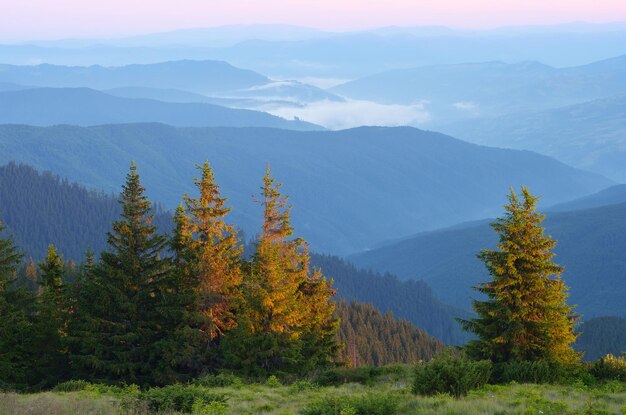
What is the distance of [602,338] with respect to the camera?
160 m

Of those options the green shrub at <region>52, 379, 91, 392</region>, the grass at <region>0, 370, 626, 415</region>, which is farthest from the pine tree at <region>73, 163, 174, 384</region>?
the grass at <region>0, 370, 626, 415</region>

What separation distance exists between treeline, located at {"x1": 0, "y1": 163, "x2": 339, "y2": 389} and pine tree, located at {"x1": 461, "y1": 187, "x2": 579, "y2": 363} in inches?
429

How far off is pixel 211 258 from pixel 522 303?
16.5 metres

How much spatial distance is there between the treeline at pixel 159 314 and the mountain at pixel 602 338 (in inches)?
4811

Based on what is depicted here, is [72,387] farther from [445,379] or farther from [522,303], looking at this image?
[522,303]

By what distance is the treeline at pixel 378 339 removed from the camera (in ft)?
346

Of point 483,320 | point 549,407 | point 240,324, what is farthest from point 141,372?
point 549,407

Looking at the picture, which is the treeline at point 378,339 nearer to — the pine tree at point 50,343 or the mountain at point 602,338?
the mountain at point 602,338

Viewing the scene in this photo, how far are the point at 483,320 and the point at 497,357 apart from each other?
181 centimetres

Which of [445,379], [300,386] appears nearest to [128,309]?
[300,386]

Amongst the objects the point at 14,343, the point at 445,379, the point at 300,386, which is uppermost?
the point at 14,343

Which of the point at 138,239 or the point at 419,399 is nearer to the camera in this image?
the point at 419,399

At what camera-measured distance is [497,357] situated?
3441 centimetres

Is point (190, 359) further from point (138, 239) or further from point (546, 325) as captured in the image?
point (546, 325)
